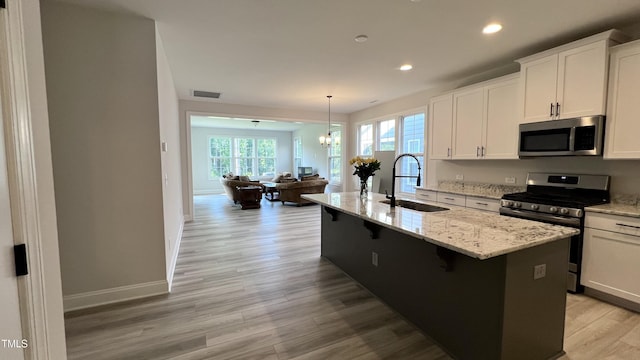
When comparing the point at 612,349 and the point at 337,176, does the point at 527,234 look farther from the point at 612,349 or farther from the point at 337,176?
the point at 337,176

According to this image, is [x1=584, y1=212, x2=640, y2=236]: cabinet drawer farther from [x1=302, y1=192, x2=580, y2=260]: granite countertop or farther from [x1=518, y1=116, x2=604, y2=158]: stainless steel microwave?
[x1=302, y1=192, x2=580, y2=260]: granite countertop

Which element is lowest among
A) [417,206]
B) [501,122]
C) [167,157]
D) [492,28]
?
[417,206]

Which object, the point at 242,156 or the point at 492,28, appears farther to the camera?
the point at 242,156

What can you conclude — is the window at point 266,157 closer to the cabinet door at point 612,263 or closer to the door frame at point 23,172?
the cabinet door at point 612,263

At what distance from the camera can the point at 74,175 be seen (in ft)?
7.77

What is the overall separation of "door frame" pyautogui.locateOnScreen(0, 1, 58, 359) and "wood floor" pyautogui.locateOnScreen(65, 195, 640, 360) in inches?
44.0

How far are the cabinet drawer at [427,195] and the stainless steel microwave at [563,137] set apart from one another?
1.36 m

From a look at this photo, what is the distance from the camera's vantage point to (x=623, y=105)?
98.8 inches

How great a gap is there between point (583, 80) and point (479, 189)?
1894 millimetres

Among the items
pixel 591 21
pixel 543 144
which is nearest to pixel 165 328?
pixel 543 144

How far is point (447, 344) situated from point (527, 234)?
0.93 m

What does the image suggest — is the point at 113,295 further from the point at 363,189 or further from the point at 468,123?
the point at 468,123

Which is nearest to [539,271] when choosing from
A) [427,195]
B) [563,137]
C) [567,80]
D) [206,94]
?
[563,137]

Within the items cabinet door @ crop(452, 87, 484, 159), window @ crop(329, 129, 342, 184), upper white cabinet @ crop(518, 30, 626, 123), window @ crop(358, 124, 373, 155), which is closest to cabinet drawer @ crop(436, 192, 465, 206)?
cabinet door @ crop(452, 87, 484, 159)
